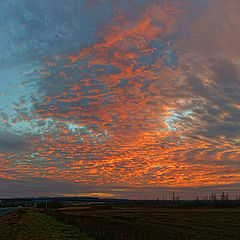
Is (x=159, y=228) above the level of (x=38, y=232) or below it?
below

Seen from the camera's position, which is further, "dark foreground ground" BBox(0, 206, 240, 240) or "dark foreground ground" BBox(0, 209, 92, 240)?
"dark foreground ground" BBox(0, 206, 240, 240)

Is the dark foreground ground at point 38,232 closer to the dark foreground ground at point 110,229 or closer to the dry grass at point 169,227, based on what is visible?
the dark foreground ground at point 110,229

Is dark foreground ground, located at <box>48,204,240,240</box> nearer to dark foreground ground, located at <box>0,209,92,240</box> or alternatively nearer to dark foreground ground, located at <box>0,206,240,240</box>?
dark foreground ground, located at <box>0,206,240,240</box>

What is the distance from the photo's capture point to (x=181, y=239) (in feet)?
91.2

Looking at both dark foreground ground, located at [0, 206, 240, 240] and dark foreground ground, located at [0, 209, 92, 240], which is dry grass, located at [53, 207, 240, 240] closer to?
dark foreground ground, located at [0, 206, 240, 240]

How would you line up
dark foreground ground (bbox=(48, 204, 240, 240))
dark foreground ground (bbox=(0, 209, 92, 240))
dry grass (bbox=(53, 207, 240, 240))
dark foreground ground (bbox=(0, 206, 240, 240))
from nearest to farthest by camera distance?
dark foreground ground (bbox=(0, 209, 92, 240)) < dark foreground ground (bbox=(0, 206, 240, 240)) < dark foreground ground (bbox=(48, 204, 240, 240)) < dry grass (bbox=(53, 207, 240, 240))

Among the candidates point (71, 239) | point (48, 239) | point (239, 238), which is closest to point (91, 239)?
point (71, 239)

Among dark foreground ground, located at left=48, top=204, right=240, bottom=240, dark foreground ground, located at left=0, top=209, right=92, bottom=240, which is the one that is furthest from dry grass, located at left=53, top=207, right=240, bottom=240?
dark foreground ground, located at left=0, top=209, right=92, bottom=240

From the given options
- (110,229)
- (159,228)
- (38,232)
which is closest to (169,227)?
(159,228)

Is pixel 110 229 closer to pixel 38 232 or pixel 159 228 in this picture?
pixel 38 232

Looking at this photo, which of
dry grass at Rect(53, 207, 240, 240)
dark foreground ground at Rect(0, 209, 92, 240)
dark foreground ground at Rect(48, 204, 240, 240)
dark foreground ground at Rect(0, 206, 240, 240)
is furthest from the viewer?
dry grass at Rect(53, 207, 240, 240)

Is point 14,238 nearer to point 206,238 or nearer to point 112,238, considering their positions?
point 112,238

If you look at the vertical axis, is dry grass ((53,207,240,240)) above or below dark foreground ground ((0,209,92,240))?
below

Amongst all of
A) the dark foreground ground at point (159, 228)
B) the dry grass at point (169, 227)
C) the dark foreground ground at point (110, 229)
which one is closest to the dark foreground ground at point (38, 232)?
the dark foreground ground at point (110, 229)
